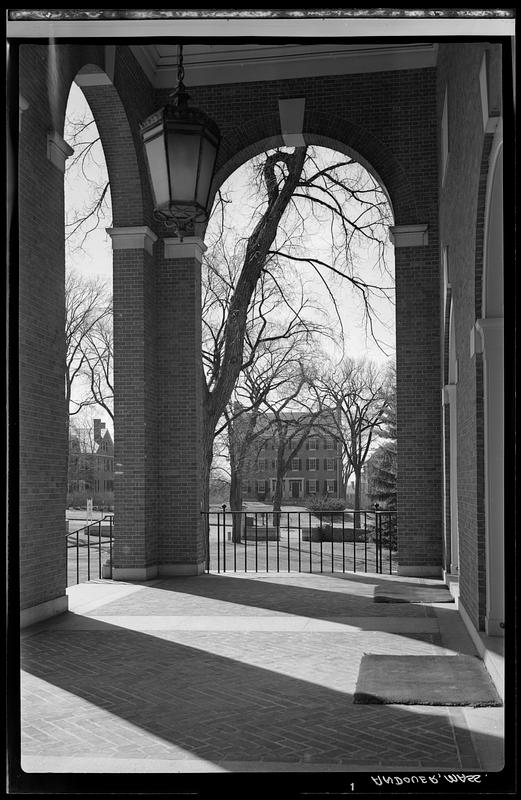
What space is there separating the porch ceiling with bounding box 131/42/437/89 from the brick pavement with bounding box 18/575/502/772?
7.55m

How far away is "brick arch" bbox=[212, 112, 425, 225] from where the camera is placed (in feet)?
40.1

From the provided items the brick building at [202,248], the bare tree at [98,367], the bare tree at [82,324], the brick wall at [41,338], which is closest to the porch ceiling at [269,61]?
the brick building at [202,248]

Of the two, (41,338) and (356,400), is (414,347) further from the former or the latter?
(356,400)

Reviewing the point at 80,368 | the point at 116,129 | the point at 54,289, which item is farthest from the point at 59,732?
the point at 80,368

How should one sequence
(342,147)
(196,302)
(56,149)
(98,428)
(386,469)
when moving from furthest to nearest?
(386,469)
(98,428)
(342,147)
(196,302)
(56,149)

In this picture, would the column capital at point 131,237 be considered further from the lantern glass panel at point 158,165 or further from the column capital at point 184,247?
the lantern glass panel at point 158,165

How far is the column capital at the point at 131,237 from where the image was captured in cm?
1172

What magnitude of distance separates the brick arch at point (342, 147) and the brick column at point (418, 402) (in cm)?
45

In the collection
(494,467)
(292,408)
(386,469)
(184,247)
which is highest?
(184,247)

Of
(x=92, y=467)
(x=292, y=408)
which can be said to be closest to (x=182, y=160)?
(x=92, y=467)

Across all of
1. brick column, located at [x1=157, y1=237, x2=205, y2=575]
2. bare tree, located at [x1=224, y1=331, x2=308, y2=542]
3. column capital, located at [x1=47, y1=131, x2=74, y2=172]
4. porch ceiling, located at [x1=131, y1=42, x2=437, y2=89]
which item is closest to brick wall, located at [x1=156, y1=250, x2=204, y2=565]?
brick column, located at [x1=157, y1=237, x2=205, y2=575]

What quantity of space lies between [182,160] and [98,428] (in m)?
20.8

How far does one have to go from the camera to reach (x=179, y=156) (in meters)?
5.61

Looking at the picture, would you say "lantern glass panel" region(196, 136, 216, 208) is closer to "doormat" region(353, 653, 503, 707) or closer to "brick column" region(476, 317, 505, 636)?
"brick column" region(476, 317, 505, 636)
